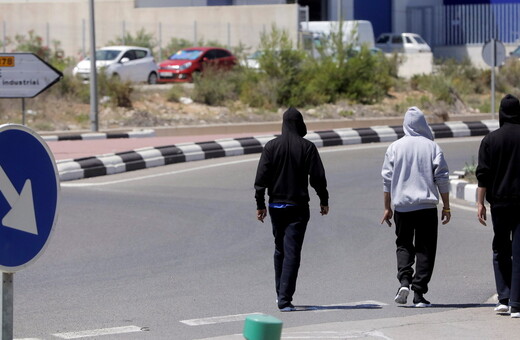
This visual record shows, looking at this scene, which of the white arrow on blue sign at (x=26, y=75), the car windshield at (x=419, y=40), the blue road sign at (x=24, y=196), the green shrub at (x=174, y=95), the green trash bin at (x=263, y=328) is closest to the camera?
the green trash bin at (x=263, y=328)

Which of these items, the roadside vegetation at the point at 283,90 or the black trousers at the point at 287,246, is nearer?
the black trousers at the point at 287,246

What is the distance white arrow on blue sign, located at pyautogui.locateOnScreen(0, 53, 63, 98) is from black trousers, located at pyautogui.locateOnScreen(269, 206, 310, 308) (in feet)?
33.3

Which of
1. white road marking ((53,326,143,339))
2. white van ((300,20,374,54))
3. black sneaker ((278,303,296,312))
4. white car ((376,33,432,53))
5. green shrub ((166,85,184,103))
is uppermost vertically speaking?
white van ((300,20,374,54))

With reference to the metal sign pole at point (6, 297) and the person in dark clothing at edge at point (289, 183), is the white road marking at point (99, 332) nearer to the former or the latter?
the person in dark clothing at edge at point (289, 183)

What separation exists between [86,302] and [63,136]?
14363 millimetres

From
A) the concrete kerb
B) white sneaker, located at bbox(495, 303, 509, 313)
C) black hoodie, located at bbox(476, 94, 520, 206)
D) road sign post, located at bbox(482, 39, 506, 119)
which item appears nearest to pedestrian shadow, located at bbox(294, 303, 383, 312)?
white sneaker, located at bbox(495, 303, 509, 313)

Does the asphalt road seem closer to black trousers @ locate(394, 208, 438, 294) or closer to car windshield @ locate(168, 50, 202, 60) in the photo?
black trousers @ locate(394, 208, 438, 294)

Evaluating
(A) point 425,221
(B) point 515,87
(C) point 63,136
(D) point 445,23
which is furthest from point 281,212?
(D) point 445,23

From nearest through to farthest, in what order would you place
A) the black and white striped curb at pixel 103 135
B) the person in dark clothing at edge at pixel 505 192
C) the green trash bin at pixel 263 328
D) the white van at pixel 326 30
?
the green trash bin at pixel 263 328 → the person in dark clothing at edge at pixel 505 192 → the black and white striped curb at pixel 103 135 → the white van at pixel 326 30

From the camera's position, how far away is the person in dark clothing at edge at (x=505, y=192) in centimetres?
752

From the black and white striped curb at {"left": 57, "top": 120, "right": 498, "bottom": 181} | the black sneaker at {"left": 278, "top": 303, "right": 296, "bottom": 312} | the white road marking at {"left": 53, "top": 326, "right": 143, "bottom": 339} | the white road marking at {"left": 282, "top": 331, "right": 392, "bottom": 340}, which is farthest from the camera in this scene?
the black and white striped curb at {"left": 57, "top": 120, "right": 498, "bottom": 181}

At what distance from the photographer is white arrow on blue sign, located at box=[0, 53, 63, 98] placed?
1734 cm

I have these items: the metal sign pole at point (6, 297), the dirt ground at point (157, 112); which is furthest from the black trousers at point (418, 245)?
the dirt ground at point (157, 112)

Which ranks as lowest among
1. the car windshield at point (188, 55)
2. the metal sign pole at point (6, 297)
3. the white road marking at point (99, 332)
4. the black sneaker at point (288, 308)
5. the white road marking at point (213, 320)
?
the black sneaker at point (288, 308)
